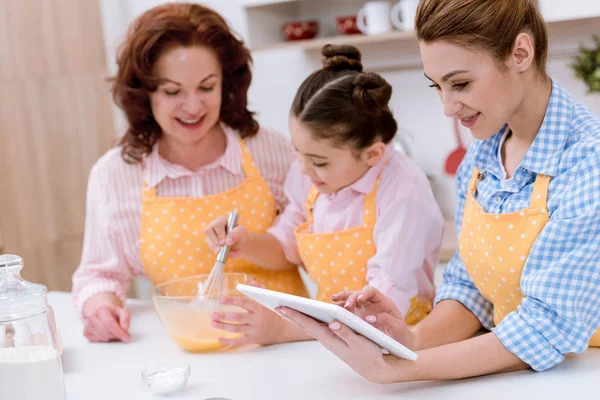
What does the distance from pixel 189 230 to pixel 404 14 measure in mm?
1161

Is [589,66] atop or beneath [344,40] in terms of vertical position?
beneath

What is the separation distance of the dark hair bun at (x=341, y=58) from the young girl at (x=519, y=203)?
0.36 meters

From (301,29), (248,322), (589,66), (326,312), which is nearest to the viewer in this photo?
(326,312)

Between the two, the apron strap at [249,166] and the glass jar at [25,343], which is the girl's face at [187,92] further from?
the glass jar at [25,343]

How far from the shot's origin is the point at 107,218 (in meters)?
1.81

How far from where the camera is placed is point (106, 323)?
61.4 inches

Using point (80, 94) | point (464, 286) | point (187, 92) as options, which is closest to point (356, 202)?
point (464, 286)

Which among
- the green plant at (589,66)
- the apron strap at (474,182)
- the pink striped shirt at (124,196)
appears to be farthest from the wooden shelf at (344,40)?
the apron strap at (474,182)

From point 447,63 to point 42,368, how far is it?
0.76 metres

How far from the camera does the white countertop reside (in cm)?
116

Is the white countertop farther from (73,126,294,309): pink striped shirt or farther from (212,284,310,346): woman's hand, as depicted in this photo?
(73,126,294,309): pink striped shirt

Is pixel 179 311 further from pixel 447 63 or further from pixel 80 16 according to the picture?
pixel 80 16

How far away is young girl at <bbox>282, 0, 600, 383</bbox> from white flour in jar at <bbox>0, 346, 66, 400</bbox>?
0.35m

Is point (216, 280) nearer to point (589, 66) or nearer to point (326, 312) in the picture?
point (326, 312)
